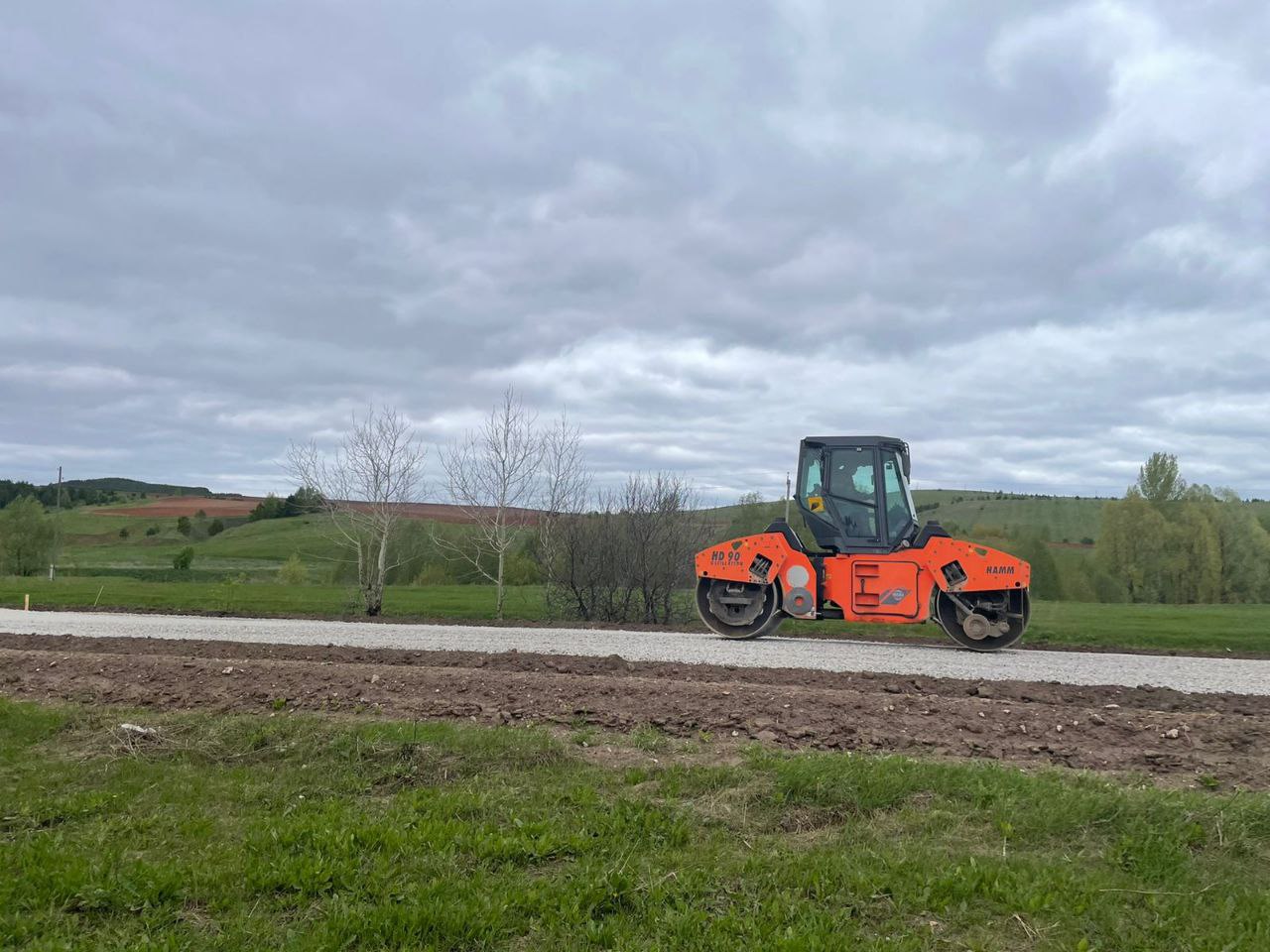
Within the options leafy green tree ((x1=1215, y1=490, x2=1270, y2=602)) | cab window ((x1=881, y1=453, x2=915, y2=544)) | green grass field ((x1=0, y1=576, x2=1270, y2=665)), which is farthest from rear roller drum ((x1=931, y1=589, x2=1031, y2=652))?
leafy green tree ((x1=1215, y1=490, x2=1270, y2=602))

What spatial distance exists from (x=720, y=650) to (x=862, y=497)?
12.3 ft

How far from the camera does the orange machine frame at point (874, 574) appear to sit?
14.5m

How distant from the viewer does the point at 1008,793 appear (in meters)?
5.36

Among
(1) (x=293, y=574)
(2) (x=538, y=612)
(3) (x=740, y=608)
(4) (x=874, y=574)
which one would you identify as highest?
(4) (x=874, y=574)

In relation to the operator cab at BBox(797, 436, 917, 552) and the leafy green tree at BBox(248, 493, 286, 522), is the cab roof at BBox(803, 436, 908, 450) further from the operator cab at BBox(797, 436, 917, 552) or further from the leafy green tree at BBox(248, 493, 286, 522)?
the leafy green tree at BBox(248, 493, 286, 522)

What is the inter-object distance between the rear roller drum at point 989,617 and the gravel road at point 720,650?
39cm

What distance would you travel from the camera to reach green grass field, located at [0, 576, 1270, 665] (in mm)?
17453

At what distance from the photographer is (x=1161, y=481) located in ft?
159

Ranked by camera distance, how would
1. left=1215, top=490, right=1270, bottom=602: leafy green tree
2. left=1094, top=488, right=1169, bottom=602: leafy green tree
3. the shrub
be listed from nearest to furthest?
1. the shrub
2. left=1215, top=490, right=1270, bottom=602: leafy green tree
3. left=1094, top=488, right=1169, bottom=602: leafy green tree

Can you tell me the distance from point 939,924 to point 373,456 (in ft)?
63.2

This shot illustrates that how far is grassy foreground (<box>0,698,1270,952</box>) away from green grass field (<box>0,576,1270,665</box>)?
11.9 m

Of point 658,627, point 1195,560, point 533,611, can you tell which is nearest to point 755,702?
point 658,627

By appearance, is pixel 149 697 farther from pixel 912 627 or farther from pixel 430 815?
pixel 912 627

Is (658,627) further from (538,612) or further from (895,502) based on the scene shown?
(895,502)
